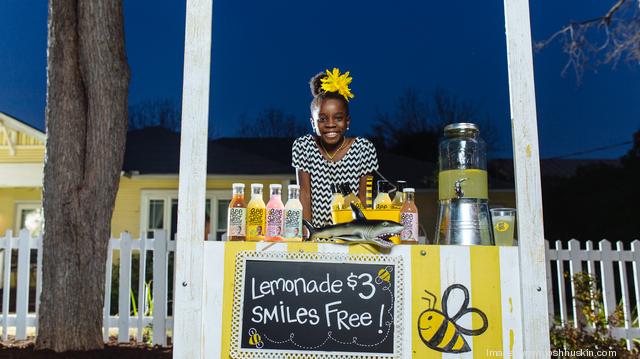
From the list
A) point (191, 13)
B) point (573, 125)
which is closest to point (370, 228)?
point (191, 13)

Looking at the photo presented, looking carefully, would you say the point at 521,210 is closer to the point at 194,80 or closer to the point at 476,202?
the point at 476,202

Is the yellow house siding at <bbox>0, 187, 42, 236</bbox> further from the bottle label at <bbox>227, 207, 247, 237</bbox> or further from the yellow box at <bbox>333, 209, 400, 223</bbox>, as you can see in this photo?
the yellow box at <bbox>333, 209, 400, 223</bbox>

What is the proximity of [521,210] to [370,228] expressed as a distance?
23.4 inches

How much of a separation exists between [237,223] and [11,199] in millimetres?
15003

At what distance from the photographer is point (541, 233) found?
81.9 inches

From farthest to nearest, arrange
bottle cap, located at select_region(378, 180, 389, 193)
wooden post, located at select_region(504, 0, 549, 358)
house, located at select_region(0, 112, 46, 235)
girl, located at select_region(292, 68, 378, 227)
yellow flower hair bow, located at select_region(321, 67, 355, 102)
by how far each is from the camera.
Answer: house, located at select_region(0, 112, 46, 235), girl, located at select_region(292, 68, 378, 227), yellow flower hair bow, located at select_region(321, 67, 355, 102), bottle cap, located at select_region(378, 180, 389, 193), wooden post, located at select_region(504, 0, 549, 358)

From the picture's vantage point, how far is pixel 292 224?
220cm

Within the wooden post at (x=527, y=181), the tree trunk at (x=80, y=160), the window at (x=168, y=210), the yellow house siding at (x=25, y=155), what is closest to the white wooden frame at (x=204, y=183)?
the wooden post at (x=527, y=181)

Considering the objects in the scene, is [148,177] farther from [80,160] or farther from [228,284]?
[228,284]

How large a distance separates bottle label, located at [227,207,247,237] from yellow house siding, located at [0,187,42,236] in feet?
47.1

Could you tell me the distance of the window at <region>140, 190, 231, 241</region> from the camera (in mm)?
13336

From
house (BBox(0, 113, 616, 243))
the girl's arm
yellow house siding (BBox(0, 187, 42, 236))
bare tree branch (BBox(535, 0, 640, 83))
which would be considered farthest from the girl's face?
yellow house siding (BBox(0, 187, 42, 236))

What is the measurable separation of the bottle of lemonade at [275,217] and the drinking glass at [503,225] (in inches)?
35.0

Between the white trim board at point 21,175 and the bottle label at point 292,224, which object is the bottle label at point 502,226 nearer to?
the bottle label at point 292,224
